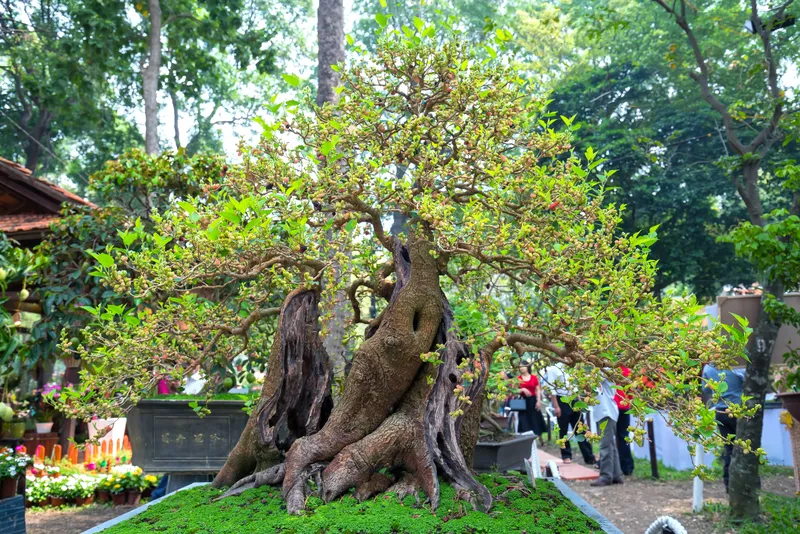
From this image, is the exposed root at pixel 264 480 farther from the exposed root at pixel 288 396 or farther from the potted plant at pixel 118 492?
the potted plant at pixel 118 492

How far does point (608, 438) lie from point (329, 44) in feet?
20.4

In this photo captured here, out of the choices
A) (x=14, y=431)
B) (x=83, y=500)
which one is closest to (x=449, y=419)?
(x=83, y=500)

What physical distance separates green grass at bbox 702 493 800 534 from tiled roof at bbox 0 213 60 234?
924 cm

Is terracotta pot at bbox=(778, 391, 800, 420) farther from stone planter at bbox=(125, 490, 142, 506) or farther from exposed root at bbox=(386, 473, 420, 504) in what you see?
stone planter at bbox=(125, 490, 142, 506)

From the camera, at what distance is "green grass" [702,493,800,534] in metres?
5.93

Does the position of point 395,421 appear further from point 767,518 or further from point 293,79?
point 767,518

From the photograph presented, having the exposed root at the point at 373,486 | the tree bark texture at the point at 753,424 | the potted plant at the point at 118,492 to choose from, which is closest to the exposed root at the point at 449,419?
the exposed root at the point at 373,486

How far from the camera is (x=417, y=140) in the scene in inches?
140

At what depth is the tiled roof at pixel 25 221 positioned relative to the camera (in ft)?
31.7

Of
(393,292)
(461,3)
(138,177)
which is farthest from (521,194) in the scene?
(461,3)

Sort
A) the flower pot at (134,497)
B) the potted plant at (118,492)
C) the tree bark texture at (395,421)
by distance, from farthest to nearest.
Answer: the flower pot at (134,497) → the potted plant at (118,492) → the tree bark texture at (395,421)

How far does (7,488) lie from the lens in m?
5.76

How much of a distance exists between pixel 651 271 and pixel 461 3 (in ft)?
83.9

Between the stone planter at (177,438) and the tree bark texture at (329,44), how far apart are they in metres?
3.82
